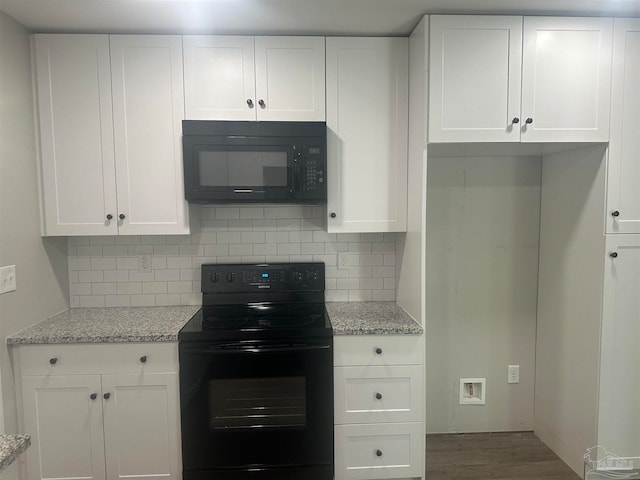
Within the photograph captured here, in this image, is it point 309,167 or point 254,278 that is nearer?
point 309,167

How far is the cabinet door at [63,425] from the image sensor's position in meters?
1.85

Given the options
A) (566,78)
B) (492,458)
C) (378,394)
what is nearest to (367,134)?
(566,78)

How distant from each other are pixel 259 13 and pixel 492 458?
276cm

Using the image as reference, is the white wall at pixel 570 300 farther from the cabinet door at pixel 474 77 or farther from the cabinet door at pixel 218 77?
the cabinet door at pixel 218 77

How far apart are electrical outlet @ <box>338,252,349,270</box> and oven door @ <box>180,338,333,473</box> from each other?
2.10 feet

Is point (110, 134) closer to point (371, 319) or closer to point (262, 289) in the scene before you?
point (262, 289)

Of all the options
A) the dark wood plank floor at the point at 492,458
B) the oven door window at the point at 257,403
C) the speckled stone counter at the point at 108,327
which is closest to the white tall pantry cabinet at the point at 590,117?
the dark wood plank floor at the point at 492,458

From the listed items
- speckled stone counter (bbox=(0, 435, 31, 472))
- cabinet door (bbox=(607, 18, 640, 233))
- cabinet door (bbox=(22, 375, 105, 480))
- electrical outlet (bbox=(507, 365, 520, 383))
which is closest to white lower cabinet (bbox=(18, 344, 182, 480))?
cabinet door (bbox=(22, 375, 105, 480))

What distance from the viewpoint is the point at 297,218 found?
7.82 ft

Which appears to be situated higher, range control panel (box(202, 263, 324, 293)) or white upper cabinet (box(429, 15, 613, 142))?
white upper cabinet (box(429, 15, 613, 142))

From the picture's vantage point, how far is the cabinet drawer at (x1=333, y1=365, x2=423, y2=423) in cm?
192

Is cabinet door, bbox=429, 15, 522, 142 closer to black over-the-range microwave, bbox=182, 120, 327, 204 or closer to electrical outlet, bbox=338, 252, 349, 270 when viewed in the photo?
black over-the-range microwave, bbox=182, 120, 327, 204

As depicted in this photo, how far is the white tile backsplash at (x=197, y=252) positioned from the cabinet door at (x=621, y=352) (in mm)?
1257

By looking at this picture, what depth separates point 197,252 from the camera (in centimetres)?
237
